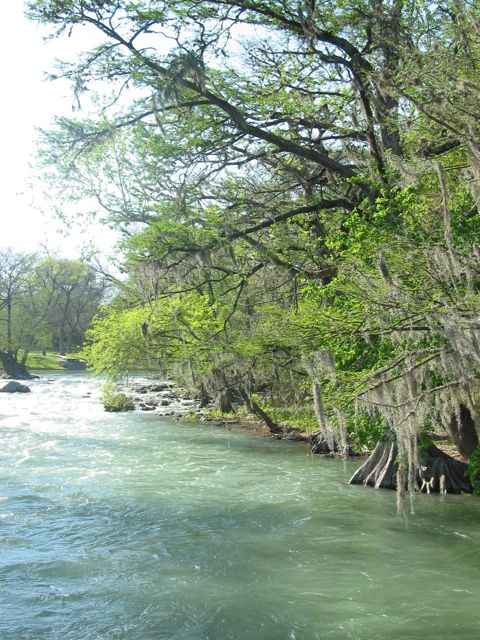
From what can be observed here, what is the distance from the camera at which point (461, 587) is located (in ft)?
26.6

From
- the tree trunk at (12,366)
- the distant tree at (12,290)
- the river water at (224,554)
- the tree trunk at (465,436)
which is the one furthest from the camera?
the distant tree at (12,290)

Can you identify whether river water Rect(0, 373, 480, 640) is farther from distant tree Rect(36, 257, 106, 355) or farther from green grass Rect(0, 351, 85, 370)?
green grass Rect(0, 351, 85, 370)

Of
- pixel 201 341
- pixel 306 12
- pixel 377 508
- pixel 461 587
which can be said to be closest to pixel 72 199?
pixel 201 341

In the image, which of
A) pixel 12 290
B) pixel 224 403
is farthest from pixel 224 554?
pixel 12 290

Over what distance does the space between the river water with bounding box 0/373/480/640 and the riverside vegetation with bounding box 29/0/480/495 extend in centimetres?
122

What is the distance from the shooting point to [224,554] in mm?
9508

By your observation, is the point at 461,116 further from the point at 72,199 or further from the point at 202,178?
the point at 72,199

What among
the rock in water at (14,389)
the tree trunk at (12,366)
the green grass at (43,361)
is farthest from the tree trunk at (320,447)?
the green grass at (43,361)

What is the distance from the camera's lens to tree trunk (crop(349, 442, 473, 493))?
13156 millimetres

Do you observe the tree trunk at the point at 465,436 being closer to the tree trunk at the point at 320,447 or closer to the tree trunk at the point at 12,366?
the tree trunk at the point at 320,447

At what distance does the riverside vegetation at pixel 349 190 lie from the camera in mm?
8594

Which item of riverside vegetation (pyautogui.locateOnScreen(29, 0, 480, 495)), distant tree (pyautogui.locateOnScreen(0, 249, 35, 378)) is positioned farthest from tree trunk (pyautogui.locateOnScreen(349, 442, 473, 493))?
distant tree (pyautogui.locateOnScreen(0, 249, 35, 378))

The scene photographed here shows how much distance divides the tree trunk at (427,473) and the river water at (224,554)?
0.50 m

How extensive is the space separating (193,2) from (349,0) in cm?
292
